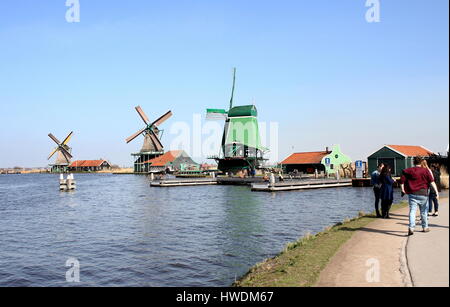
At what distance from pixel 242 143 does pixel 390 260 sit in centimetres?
6403

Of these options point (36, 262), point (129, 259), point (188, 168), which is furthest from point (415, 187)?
point (188, 168)

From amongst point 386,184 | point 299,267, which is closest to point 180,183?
point 386,184

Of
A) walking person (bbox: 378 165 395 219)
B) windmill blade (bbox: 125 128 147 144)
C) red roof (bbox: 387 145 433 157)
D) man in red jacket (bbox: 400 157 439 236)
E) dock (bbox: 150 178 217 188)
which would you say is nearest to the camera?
man in red jacket (bbox: 400 157 439 236)

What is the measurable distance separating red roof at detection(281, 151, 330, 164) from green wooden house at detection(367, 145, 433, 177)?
15981 millimetres

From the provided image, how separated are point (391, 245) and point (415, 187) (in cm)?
175

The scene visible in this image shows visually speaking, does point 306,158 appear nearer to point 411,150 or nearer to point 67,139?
point 411,150

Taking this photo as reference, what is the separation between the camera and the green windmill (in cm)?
7081

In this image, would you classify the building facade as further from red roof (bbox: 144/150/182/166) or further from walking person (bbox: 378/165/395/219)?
walking person (bbox: 378/165/395/219)

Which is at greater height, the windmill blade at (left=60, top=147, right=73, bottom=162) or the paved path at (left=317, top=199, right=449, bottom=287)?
the windmill blade at (left=60, top=147, right=73, bottom=162)

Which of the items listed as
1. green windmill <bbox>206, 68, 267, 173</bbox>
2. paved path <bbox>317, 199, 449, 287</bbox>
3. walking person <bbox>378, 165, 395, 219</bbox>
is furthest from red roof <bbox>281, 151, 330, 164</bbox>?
paved path <bbox>317, 199, 449, 287</bbox>

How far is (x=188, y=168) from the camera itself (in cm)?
11050

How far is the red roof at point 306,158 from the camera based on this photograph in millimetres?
69750

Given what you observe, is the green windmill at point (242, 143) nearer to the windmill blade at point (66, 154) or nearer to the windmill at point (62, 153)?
the windmill at point (62, 153)
